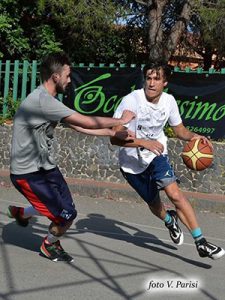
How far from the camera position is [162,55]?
14.3 m

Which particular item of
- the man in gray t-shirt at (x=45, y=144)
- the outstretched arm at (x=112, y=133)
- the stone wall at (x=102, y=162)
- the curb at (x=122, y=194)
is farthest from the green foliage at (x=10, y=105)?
the outstretched arm at (x=112, y=133)

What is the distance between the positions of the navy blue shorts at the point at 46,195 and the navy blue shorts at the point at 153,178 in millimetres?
844

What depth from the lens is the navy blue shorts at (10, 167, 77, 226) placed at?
18.3 ft

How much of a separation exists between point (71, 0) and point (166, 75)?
7963mm

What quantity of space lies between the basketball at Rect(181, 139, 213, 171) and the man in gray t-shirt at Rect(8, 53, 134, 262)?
0.94m

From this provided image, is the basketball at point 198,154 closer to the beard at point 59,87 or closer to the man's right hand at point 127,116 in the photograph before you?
the man's right hand at point 127,116

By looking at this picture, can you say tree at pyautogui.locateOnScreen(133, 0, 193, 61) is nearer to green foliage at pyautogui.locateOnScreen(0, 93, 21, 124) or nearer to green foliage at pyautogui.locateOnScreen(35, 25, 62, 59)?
green foliage at pyautogui.locateOnScreen(35, 25, 62, 59)

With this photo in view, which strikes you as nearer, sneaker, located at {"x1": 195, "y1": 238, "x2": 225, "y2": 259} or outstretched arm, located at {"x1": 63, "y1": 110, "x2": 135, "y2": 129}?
outstretched arm, located at {"x1": 63, "y1": 110, "x2": 135, "y2": 129}

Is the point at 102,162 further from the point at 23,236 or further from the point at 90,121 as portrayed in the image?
the point at 90,121

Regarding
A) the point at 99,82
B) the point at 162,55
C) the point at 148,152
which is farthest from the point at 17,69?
the point at 148,152

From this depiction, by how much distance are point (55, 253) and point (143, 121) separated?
1553mm

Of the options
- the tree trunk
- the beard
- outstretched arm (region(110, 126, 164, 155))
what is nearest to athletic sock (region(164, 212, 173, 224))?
outstretched arm (region(110, 126, 164, 155))

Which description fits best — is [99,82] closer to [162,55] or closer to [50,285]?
[162,55]

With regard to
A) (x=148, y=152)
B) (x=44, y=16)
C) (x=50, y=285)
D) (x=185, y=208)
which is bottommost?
(x=50, y=285)
